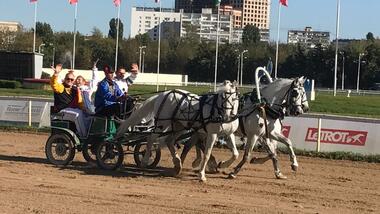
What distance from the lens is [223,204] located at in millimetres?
8531

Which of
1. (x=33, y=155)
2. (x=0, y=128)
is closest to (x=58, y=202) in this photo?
(x=33, y=155)

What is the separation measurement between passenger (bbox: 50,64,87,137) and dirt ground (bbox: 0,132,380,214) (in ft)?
2.81

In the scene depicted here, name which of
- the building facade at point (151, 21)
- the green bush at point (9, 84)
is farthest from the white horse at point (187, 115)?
the building facade at point (151, 21)

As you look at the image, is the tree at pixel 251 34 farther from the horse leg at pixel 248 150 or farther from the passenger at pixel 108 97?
Answer: the horse leg at pixel 248 150

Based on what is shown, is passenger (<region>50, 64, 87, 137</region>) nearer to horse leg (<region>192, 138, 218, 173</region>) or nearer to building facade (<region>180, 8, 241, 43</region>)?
horse leg (<region>192, 138, 218, 173</region>)

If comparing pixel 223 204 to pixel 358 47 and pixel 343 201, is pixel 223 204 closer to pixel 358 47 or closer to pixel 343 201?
pixel 343 201

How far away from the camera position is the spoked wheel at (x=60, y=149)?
1212 centimetres

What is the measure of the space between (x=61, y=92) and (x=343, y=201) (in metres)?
5.95

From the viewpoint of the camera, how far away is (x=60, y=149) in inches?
484

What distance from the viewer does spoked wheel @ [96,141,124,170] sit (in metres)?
11.8

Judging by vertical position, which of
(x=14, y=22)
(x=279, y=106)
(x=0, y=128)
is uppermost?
(x=14, y=22)

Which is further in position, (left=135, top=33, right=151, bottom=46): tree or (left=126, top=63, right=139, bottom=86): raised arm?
(left=135, top=33, right=151, bottom=46): tree

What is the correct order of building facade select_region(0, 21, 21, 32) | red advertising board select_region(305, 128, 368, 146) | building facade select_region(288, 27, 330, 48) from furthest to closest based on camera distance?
1. building facade select_region(288, 27, 330, 48)
2. building facade select_region(0, 21, 21, 32)
3. red advertising board select_region(305, 128, 368, 146)

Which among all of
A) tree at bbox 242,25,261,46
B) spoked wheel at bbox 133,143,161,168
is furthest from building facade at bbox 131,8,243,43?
spoked wheel at bbox 133,143,161,168
